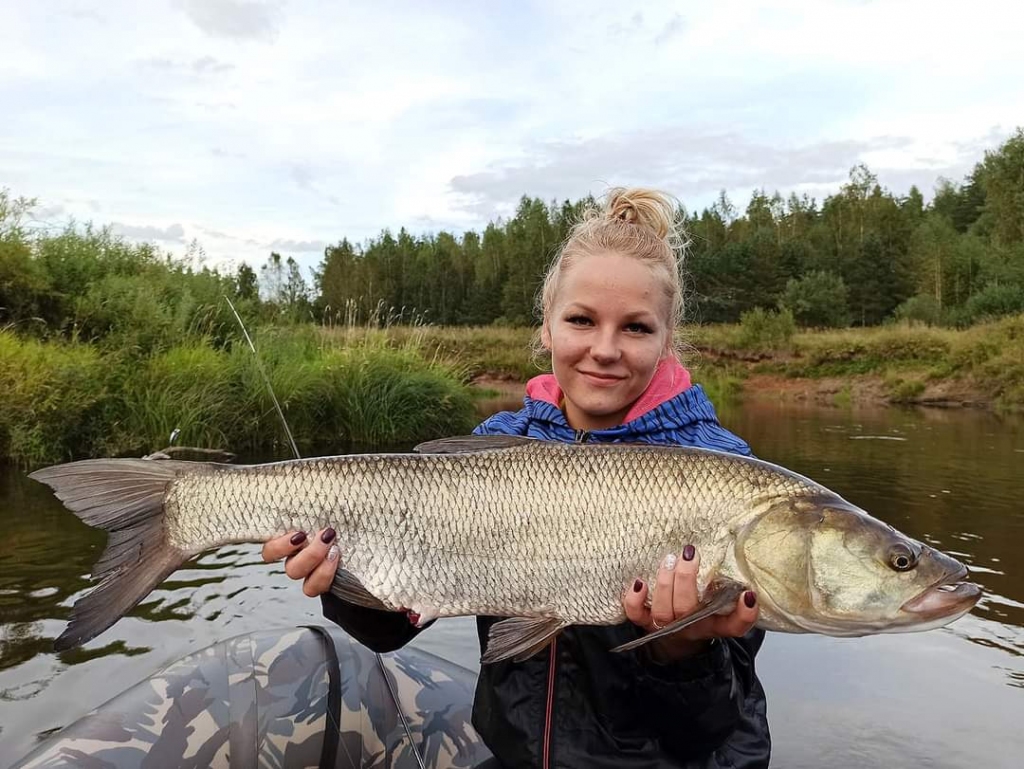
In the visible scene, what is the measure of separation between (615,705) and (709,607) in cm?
53

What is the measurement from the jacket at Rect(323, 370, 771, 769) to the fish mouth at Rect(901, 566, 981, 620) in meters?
0.55

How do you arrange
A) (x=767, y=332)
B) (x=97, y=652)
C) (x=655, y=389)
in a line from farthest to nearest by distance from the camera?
(x=767, y=332) < (x=97, y=652) < (x=655, y=389)

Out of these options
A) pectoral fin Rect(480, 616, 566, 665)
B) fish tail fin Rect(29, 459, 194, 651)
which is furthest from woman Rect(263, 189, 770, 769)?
fish tail fin Rect(29, 459, 194, 651)

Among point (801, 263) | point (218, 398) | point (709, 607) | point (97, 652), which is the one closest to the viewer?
point (709, 607)

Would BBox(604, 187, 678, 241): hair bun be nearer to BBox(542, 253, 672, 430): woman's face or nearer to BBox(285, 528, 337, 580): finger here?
BBox(542, 253, 672, 430): woman's face

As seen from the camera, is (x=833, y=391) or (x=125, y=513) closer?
(x=125, y=513)

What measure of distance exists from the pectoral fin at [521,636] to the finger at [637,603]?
20cm

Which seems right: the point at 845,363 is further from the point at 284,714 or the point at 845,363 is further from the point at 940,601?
the point at 940,601

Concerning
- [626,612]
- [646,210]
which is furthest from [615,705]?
[646,210]

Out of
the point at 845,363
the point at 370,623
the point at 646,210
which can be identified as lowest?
the point at 845,363

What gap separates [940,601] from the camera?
84.1 inches

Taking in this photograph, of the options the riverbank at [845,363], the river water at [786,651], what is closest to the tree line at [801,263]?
the riverbank at [845,363]

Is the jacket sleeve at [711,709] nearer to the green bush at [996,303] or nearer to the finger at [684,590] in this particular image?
the finger at [684,590]

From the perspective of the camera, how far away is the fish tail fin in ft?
7.93
